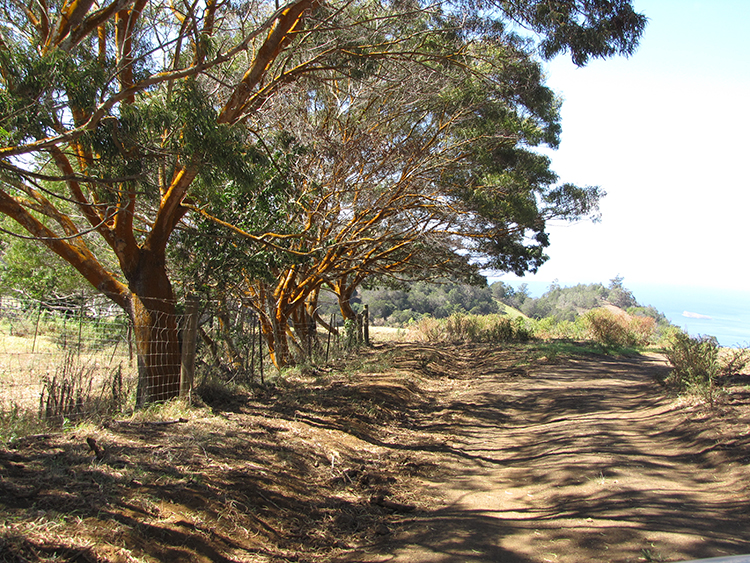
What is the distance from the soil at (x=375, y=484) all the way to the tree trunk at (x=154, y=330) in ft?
1.88

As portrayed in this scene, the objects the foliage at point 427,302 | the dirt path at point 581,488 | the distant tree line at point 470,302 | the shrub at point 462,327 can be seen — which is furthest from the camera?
the foliage at point 427,302

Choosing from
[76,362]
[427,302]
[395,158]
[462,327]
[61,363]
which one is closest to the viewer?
[61,363]

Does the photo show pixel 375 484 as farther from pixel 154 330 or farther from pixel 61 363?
pixel 61 363

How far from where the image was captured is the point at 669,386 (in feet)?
30.3

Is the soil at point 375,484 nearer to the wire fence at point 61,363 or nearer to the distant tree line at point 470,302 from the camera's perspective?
the wire fence at point 61,363

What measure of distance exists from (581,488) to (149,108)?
6208 mm

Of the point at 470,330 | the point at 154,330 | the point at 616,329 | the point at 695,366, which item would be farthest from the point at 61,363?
the point at 616,329

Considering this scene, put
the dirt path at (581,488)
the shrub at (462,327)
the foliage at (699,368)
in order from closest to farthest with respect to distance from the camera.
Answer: the dirt path at (581,488) → the foliage at (699,368) → the shrub at (462,327)

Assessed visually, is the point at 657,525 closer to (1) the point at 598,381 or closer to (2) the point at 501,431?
(2) the point at 501,431

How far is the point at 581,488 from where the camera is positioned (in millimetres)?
4871

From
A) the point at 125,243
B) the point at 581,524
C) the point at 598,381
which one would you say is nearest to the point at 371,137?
the point at 125,243

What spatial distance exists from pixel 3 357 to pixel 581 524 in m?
8.20

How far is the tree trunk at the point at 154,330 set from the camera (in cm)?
651

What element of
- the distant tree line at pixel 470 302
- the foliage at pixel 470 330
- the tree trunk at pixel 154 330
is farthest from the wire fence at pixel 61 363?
the distant tree line at pixel 470 302
